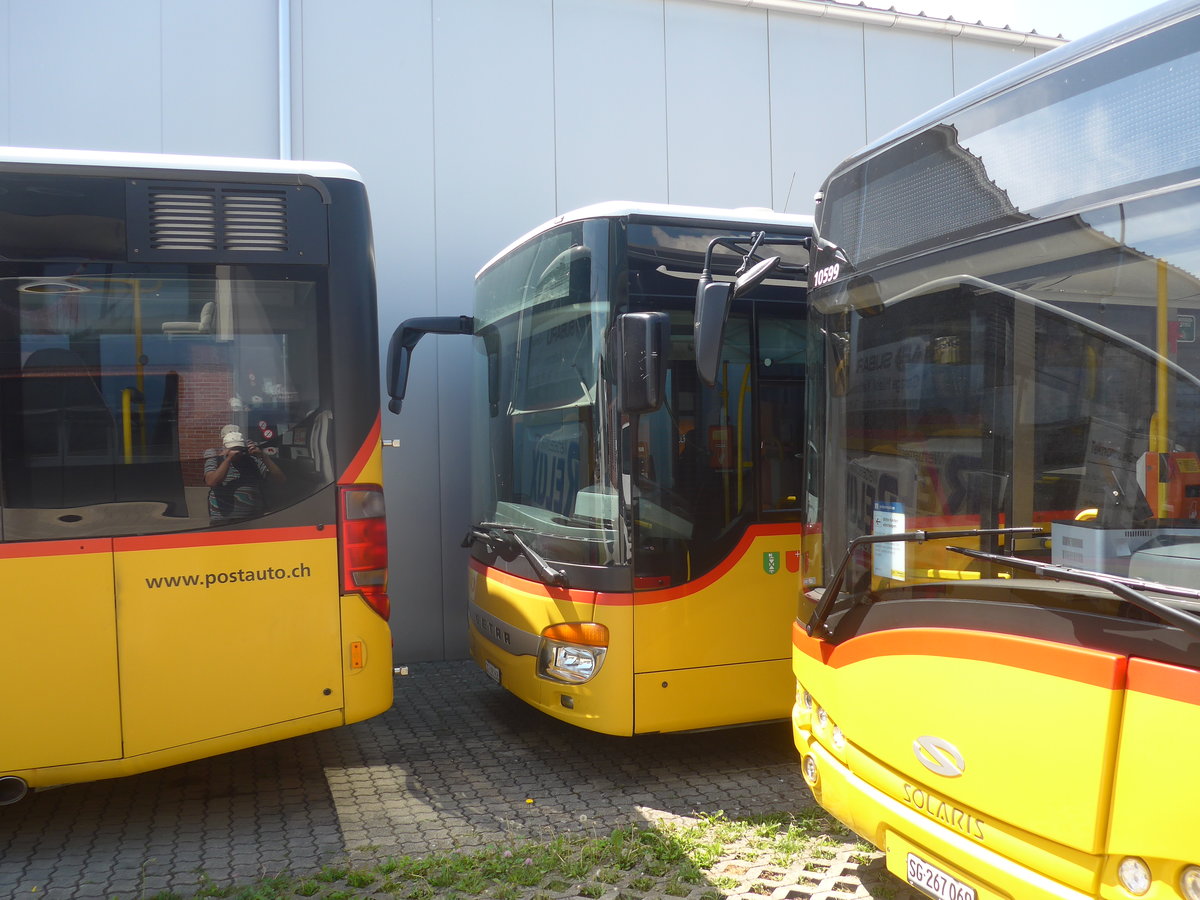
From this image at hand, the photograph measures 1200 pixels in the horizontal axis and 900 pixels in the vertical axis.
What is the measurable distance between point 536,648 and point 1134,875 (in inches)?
131

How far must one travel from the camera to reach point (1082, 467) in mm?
2682

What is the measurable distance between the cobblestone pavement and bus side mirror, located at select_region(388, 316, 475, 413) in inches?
84.2

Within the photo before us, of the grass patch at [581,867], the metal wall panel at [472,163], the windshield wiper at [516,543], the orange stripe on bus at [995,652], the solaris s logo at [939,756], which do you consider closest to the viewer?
the orange stripe on bus at [995,652]

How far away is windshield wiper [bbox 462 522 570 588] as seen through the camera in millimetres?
5047

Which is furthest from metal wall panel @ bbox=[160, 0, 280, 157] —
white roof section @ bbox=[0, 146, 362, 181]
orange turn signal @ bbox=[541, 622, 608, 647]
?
orange turn signal @ bbox=[541, 622, 608, 647]

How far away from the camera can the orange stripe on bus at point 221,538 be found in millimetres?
4320

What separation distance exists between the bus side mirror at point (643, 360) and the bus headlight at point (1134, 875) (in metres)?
2.63

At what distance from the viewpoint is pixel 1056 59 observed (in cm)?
282

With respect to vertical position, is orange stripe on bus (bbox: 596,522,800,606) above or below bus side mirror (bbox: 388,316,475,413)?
below

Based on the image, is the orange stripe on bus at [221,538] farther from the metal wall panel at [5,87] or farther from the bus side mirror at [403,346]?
the metal wall panel at [5,87]

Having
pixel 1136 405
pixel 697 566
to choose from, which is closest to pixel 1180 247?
pixel 1136 405

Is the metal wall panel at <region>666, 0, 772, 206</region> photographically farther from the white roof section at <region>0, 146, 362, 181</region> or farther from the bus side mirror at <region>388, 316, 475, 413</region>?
the white roof section at <region>0, 146, 362, 181</region>

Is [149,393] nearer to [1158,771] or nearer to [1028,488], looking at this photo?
[1028,488]

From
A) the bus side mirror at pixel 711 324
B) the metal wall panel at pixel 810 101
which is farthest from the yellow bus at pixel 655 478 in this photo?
the metal wall panel at pixel 810 101
